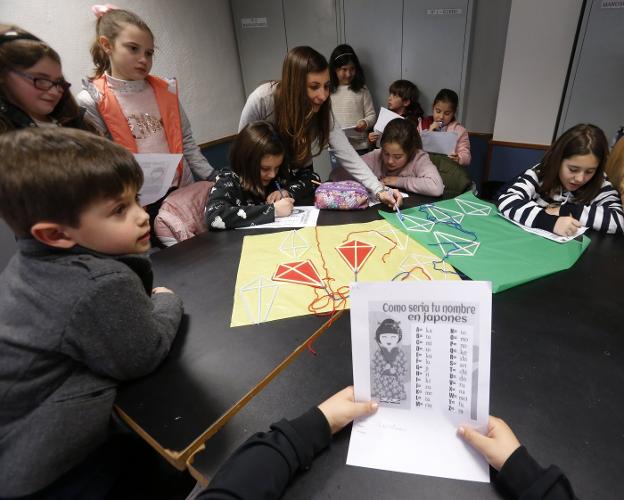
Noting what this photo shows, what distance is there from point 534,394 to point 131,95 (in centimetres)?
192

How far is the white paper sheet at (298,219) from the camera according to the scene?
1430 mm

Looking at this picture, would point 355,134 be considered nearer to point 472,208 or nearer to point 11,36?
point 472,208

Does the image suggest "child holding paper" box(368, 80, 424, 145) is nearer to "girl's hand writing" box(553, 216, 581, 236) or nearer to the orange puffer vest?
the orange puffer vest

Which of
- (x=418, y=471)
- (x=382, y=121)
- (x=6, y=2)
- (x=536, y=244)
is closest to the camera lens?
(x=418, y=471)

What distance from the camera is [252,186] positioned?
1.63m

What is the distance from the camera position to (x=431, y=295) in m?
0.56

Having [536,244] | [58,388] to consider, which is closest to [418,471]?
[58,388]

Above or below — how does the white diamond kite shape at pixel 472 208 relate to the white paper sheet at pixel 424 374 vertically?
below

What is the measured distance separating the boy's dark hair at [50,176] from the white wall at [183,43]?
2.24 metres

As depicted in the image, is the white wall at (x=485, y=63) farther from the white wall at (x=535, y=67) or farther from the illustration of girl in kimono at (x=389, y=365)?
the illustration of girl in kimono at (x=389, y=365)

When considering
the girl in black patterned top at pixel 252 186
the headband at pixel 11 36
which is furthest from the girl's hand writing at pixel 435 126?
the headband at pixel 11 36

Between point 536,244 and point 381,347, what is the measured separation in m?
0.88

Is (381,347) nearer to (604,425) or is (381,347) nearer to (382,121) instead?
(604,425)

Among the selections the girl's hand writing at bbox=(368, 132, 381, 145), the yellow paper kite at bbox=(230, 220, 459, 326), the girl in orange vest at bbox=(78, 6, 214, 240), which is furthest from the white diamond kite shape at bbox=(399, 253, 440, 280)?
the girl's hand writing at bbox=(368, 132, 381, 145)
